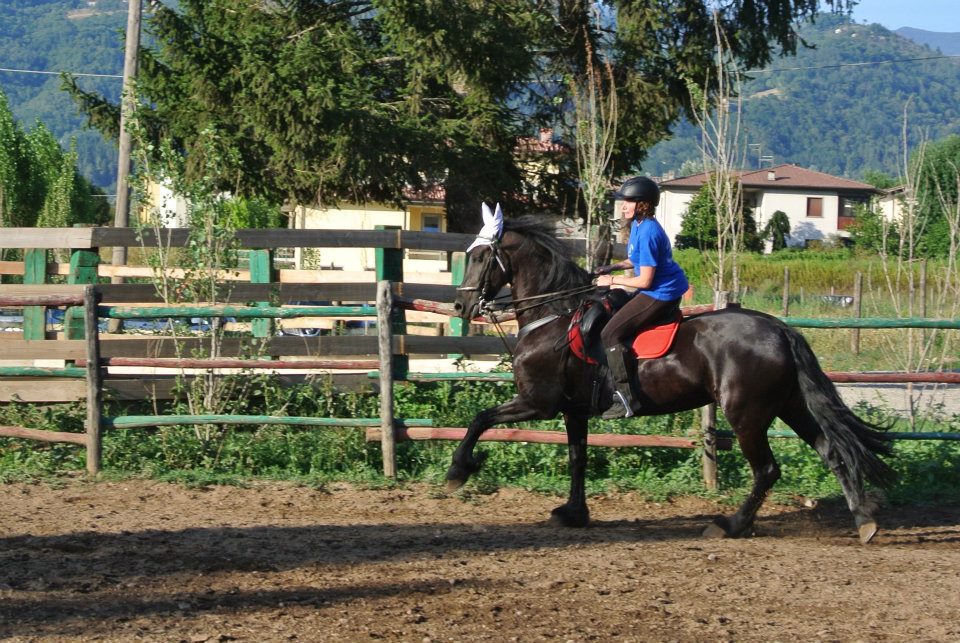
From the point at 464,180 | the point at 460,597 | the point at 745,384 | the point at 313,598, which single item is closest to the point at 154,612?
the point at 313,598

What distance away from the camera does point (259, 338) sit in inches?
388

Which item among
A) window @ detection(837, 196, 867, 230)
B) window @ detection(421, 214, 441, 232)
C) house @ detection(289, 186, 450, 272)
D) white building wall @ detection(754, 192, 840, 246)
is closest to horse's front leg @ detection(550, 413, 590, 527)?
house @ detection(289, 186, 450, 272)

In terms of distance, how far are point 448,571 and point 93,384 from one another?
441 centimetres

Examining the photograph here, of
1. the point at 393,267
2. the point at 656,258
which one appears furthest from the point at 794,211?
Answer: the point at 656,258

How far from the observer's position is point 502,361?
32.2ft

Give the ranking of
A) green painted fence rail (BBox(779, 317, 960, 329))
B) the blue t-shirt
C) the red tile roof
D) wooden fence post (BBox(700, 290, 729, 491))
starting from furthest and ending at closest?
1. the red tile roof
2. wooden fence post (BBox(700, 290, 729, 491))
3. green painted fence rail (BBox(779, 317, 960, 329))
4. the blue t-shirt

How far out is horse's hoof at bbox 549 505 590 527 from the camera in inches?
292

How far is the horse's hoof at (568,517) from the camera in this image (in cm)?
742

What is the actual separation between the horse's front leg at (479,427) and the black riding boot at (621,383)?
56 centimetres

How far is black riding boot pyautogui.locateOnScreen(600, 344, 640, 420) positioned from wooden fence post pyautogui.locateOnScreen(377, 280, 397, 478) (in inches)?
87.0

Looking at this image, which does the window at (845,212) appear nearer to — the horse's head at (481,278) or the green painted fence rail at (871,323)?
the green painted fence rail at (871,323)

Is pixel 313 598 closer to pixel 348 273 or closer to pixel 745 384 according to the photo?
pixel 745 384

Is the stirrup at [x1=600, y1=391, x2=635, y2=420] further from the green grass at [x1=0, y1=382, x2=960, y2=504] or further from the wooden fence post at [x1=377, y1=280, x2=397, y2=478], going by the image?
the wooden fence post at [x1=377, y1=280, x2=397, y2=478]

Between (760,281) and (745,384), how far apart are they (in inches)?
1547
